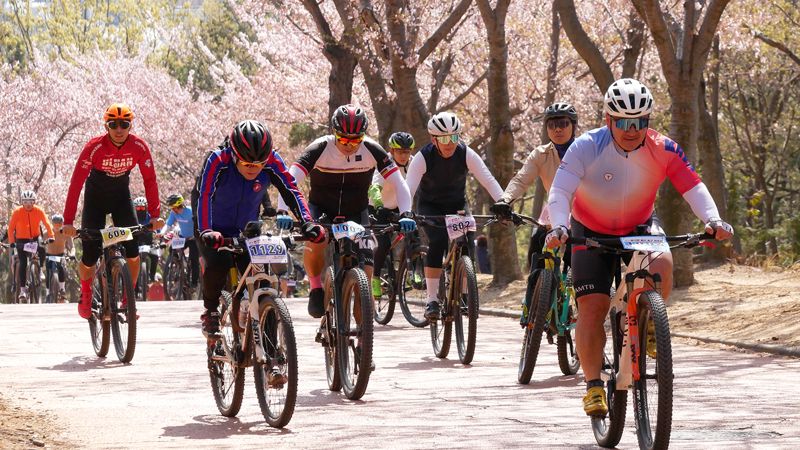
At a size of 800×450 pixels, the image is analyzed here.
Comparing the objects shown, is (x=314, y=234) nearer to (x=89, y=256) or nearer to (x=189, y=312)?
(x=89, y=256)

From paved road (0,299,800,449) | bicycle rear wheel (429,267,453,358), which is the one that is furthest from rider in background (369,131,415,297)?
bicycle rear wheel (429,267,453,358)

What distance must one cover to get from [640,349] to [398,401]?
2.93 meters

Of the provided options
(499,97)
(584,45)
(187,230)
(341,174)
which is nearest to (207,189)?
(341,174)

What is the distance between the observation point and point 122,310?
1259 cm

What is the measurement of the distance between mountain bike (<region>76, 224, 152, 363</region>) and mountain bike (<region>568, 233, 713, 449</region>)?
18.7ft

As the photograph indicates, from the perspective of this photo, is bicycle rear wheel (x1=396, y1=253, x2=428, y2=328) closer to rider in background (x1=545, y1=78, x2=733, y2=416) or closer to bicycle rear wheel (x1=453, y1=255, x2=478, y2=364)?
bicycle rear wheel (x1=453, y1=255, x2=478, y2=364)

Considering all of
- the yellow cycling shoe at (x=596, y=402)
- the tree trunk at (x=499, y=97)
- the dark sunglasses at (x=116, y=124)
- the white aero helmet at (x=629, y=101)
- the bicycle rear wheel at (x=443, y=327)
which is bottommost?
the yellow cycling shoe at (x=596, y=402)

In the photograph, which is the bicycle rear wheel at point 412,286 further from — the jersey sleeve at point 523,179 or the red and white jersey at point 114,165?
the jersey sleeve at point 523,179

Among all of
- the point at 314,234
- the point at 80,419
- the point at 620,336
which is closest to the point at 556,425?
the point at 620,336

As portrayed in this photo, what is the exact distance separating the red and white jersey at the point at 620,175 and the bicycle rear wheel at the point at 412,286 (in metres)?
7.40

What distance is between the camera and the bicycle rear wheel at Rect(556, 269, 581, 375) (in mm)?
10875

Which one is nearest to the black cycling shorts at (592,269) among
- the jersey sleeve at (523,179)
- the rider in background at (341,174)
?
the jersey sleeve at (523,179)

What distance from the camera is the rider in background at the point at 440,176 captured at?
42.4 feet

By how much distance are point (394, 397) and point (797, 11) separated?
27877 millimetres
